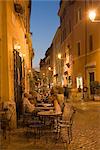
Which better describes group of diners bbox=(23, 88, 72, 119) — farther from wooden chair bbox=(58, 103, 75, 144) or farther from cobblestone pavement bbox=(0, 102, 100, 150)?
cobblestone pavement bbox=(0, 102, 100, 150)

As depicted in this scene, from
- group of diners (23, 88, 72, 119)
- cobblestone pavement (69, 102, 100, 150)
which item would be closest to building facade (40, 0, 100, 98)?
group of diners (23, 88, 72, 119)

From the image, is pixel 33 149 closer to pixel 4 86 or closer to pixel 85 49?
pixel 4 86

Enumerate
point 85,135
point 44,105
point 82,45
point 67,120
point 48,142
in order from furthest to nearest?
point 82,45
point 44,105
point 85,135
point 67,120
point 48,142

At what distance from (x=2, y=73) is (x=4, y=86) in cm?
43

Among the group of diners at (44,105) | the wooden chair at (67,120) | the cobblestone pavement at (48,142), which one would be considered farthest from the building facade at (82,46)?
the wooden chair at (67,120)

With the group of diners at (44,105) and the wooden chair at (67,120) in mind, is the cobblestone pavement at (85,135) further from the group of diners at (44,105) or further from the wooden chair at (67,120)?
the group of diners at (44,105)

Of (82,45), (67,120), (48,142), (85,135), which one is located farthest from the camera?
(82,45)

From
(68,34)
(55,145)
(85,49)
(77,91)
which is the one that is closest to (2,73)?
(55,145)

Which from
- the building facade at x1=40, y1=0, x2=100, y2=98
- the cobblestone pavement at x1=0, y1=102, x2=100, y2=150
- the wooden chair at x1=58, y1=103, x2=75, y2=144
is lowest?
the cobblestone pavement at x1=0, y1=102, x2=100, y2=150

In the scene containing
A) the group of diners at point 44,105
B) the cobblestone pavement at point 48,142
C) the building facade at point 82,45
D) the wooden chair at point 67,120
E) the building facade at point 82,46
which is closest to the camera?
the cobblestone pavement at point 48,142

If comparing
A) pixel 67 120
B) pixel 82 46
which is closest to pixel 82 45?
pixel 82 46

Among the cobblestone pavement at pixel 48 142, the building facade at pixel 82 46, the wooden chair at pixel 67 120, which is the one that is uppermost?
the building facade at pixel 82 46

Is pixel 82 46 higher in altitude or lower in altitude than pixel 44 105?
higher

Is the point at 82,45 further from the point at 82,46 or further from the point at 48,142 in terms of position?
the point at 48,142
